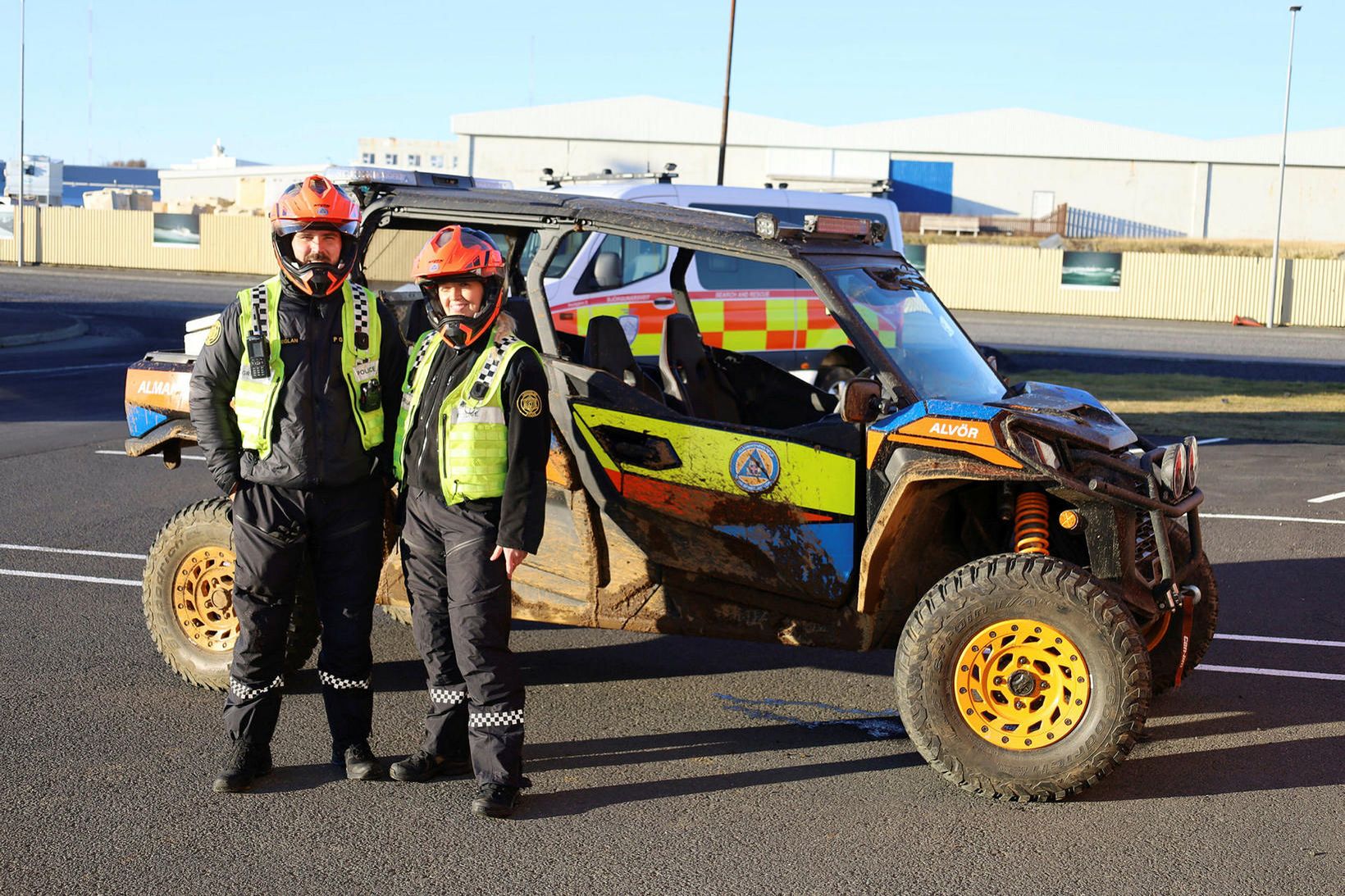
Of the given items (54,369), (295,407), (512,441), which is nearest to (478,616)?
(512,441)

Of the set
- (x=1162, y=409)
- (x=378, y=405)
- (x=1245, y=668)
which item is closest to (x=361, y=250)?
(x=378, y=405)

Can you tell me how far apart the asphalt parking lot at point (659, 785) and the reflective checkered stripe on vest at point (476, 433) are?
41.2 inches

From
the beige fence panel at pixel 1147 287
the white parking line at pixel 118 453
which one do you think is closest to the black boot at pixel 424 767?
the white parking line at pixel 118 453

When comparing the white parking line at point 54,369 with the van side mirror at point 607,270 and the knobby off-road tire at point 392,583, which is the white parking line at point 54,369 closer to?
the van side mirror at point 607,270

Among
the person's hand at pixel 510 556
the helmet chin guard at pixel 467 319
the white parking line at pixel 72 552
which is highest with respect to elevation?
the helmet chin guard at pixel 467 319

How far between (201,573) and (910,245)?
33380mm

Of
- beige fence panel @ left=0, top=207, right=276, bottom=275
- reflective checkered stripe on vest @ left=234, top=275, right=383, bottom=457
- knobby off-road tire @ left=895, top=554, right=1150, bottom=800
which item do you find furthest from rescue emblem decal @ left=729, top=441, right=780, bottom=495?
beige fence panel @ left=0, top=207, right=276, bottom=275

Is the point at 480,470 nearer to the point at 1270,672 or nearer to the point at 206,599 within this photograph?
the point at 206,599

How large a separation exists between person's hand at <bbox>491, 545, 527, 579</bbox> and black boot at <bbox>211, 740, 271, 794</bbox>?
107 centimetres

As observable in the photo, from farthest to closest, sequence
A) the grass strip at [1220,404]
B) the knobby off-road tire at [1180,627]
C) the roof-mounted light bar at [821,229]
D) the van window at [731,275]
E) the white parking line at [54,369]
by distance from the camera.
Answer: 1. the white parking line at [54,369]
2. the grass strip at [1220,404]
3. the van window at [731,275]
4. the knobby off-road tire at [1180,627]
5. the roof-mounted light bar at [821,229]

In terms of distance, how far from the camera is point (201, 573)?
219 inches

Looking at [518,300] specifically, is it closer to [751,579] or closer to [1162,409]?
[751,579]

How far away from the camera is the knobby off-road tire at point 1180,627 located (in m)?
5.35

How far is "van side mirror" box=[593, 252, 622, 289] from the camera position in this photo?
10.9m
